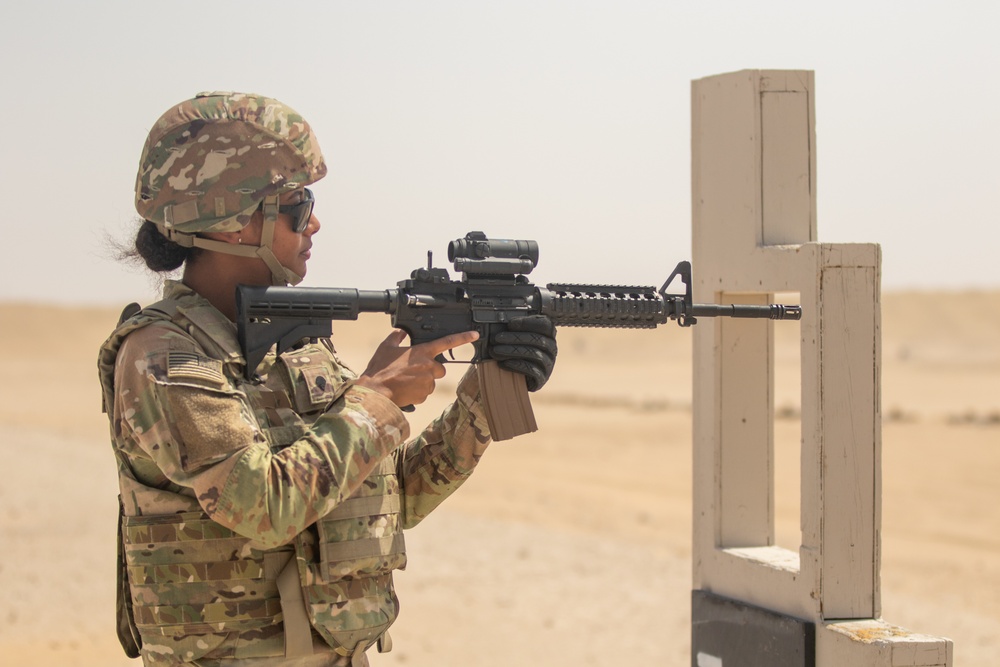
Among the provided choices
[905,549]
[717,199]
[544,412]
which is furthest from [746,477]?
[544,412]

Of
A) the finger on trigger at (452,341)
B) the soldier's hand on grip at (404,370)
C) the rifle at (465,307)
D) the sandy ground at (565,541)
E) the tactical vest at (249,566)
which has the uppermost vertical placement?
the rifle at (465,307)

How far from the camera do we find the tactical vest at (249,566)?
2762 mm

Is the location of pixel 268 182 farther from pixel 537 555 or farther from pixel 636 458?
pixel 636 458

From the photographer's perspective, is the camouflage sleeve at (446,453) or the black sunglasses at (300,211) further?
the camouflage sleeve at (446,453)

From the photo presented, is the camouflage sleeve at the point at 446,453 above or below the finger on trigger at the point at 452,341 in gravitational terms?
below

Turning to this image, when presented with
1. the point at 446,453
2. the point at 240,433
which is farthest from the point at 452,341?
the point at 240,433

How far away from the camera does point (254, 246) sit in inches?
117

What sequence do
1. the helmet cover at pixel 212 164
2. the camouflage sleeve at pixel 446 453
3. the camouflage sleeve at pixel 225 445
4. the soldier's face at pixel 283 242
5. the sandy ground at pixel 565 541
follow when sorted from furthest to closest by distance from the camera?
the sandy ground at pixel 565 541 → the camouflage sleeve at pixel 446 453 → the soldier's face at pixel 283 242 → the helmet cover at pixel 212 164 → the camouflage sleeve at pixel 225 445

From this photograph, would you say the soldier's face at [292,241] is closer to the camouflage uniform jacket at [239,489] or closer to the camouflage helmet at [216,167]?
the camouflage helmet at [216,167]

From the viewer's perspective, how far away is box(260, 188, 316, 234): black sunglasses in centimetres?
300

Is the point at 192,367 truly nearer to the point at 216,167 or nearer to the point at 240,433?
the point at 240,433

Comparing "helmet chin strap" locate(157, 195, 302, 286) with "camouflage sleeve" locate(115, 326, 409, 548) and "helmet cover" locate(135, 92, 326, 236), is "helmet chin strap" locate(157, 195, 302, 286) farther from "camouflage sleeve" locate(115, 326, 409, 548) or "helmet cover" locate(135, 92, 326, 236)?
"camouflage sleeve" locate(115, 326, 409, 548)

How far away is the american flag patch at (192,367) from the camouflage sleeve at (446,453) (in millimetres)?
891

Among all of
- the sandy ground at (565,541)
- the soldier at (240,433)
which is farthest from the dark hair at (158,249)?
the sandy ground at (565,541)
